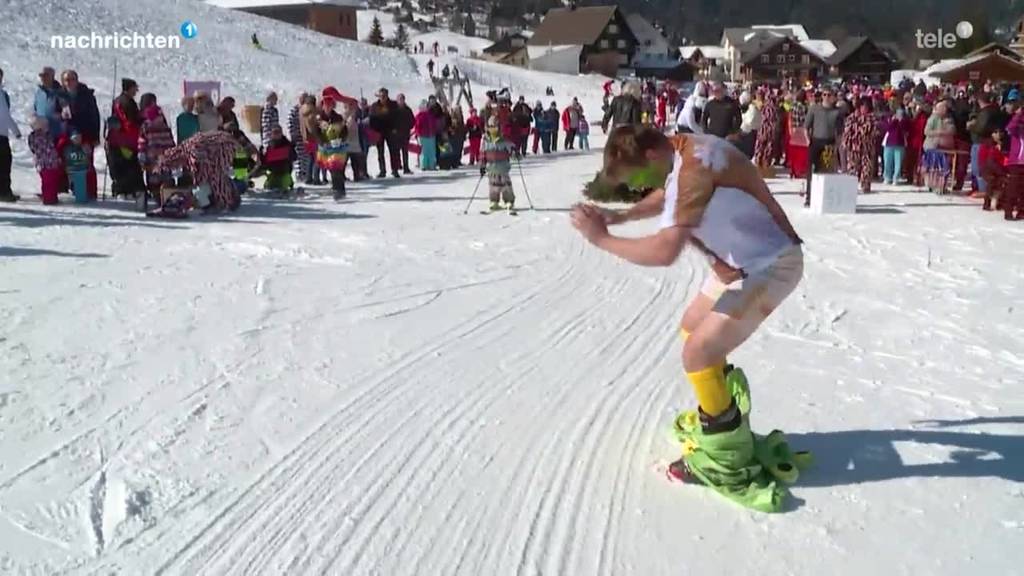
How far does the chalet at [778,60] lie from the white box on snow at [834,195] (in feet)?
219

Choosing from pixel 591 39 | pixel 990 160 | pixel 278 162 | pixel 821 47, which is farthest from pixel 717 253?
pixel 821 47

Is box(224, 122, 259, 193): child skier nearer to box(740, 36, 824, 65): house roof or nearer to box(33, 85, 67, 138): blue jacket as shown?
box(33, 85, 67, 138): blue jacket

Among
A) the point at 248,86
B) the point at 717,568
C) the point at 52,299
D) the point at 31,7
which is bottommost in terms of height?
the point at 717,568

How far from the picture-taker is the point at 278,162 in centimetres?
1431

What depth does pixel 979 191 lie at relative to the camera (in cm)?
1471

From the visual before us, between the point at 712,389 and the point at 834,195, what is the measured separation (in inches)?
→ 380

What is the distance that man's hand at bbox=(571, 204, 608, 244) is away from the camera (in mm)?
4008

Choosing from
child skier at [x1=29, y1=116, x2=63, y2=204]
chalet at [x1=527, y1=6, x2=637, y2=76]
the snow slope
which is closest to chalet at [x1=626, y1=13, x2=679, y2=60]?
chalet at [x1=527, y1=6, x2=637, y2=76]

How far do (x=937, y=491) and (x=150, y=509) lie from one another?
3593mm

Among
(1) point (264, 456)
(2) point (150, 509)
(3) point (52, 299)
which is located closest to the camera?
(2) point (150, 509)

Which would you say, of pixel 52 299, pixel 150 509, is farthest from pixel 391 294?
pixel 150 509

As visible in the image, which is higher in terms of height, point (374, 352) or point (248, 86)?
point (248, 86)

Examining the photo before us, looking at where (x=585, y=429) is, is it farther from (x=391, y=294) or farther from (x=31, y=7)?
(x=31, y=7)

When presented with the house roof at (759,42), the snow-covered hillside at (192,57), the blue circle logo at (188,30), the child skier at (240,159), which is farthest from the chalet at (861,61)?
the child skier at (240,159)
